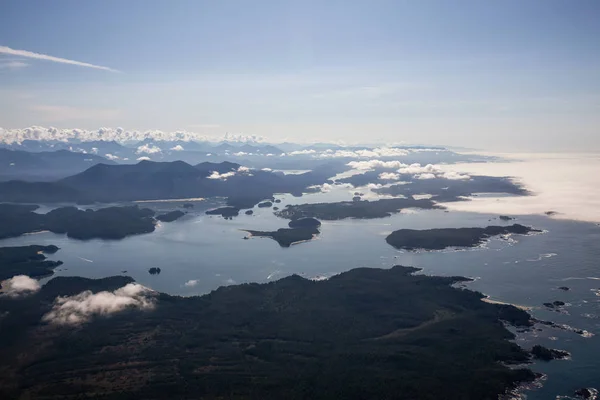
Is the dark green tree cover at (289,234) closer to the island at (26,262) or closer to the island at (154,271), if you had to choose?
the island at (154,271)

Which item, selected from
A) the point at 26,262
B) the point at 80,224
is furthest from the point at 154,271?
the point at 80,224

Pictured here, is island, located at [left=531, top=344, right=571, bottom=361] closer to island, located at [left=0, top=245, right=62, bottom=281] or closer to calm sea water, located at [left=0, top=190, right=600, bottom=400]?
calm sea water, located at [left=0, top=190, right=600, bottom=400]

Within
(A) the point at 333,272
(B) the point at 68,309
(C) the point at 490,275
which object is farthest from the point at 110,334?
(C) the point at 490,275

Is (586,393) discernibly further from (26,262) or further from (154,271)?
(26,262)

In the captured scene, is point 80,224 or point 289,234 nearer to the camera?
point 289,234

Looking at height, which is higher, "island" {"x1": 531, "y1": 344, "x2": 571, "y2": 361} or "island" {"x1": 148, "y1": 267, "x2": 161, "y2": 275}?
"island" {"x1": 531, "y1": 344, "x2": 571, "y2": 361}

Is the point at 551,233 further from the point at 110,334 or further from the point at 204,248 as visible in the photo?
the point at 110,334

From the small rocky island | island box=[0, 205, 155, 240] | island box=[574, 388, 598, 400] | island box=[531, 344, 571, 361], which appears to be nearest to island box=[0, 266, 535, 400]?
island box=[531, 344, 571, 361]
